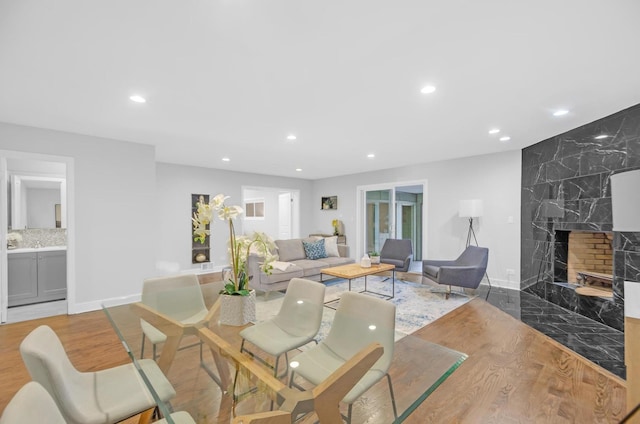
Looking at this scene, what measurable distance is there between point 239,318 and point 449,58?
7.54 feet

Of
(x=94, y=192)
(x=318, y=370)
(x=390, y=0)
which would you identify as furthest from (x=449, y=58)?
(x=94, y=192)

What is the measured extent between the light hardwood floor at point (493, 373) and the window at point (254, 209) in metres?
6.13

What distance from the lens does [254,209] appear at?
9727 mm

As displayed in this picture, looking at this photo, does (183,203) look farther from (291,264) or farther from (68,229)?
(291,264)

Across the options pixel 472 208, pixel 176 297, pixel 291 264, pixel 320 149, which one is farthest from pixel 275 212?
pixel 176 297

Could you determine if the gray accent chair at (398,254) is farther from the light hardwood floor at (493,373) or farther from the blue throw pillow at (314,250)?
the light hardwood floor at (493,373)

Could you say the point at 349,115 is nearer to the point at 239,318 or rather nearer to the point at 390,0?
the point at 390,0

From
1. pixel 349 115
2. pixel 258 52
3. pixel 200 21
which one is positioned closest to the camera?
pixel 200 21

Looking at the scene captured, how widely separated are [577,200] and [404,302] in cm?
264

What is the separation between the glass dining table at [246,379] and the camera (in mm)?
1142

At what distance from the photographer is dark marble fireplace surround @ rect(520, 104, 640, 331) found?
119 inches

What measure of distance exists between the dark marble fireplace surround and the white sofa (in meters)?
3.17

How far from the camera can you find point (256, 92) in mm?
2627

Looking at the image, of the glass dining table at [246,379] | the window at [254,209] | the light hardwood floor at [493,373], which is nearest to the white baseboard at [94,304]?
the light hardwood floor at [493,373]
